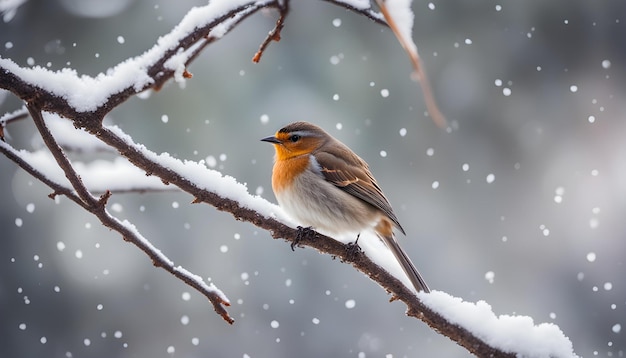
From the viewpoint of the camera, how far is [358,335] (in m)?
8.19

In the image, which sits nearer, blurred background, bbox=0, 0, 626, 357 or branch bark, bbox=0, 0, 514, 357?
branch bark, bbox=0, 0, 514, 357

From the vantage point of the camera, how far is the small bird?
3.16m

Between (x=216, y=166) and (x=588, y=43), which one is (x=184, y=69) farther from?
(x=588, y=43)

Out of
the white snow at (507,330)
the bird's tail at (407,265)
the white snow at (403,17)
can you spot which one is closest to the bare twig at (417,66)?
the white snow at (403,17)

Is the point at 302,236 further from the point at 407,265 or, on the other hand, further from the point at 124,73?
the point at 124,73

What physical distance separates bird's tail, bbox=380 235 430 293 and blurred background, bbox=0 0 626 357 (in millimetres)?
4220

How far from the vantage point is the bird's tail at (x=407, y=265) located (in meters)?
2.63

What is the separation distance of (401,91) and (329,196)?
5484 mm

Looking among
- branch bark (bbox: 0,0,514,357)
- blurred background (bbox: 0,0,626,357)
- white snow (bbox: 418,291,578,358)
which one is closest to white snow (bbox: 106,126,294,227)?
branch bark (bbox: 0,0,514,357)

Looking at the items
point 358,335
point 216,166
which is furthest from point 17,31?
point 358,335

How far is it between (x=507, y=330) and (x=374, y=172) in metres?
6.35

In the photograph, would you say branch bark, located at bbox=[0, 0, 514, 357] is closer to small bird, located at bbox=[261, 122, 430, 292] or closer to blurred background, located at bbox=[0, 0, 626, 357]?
small bird, located at bbox=[261, 122, 430, 292]

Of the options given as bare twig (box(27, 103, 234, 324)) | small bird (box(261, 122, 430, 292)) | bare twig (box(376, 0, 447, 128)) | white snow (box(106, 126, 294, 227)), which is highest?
small bird (box(261, 122, 430, 292))

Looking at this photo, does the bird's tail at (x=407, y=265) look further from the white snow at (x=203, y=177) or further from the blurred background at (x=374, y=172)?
the blurred background at (x=374, y=172)
